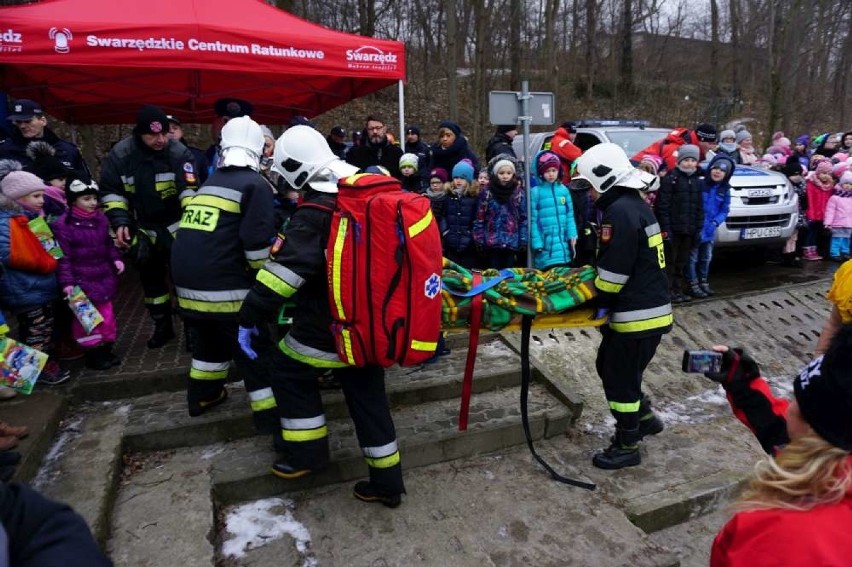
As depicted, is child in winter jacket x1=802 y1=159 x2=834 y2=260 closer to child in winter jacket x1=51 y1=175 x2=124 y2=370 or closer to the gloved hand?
the gloved hand

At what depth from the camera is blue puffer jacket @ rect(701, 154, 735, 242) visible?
6.83 metres

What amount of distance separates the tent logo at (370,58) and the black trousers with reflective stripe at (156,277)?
3042 millimetres

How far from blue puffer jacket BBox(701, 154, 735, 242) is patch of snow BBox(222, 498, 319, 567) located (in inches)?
230

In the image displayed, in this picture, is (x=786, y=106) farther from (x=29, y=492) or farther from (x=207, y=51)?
(x=29, y=492)

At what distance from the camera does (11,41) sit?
16.7ft

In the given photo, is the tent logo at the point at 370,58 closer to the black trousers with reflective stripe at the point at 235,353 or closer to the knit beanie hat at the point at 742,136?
the black trousers with reflective stripe at the point at 235,353

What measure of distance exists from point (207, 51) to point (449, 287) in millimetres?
4022

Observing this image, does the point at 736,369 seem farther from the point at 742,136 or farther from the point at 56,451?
the point at 742,136

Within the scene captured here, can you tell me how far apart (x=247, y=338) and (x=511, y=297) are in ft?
5.24

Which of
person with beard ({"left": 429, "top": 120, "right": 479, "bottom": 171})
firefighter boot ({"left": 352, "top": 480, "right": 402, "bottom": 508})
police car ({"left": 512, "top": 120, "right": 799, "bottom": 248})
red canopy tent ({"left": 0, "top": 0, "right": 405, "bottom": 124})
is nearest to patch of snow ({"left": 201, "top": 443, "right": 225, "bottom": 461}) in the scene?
firefighter boot ({"left": 352, "top": 480, "right": 402, "bottom": 508})

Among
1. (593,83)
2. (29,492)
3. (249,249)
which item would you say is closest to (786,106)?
(593,83)

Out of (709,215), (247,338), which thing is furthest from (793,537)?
(709,215)

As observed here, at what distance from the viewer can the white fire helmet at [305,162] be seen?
10.1 feet

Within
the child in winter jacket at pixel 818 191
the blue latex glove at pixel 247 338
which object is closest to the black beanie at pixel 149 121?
the blue latex glove at pixel 247 338
